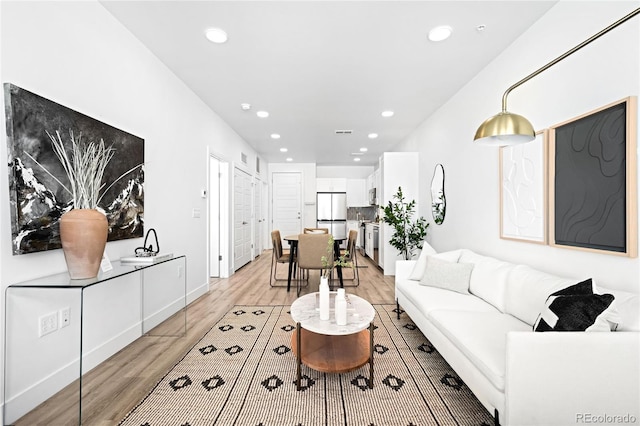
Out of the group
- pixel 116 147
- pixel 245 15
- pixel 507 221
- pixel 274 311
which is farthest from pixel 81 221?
pixel 507 221

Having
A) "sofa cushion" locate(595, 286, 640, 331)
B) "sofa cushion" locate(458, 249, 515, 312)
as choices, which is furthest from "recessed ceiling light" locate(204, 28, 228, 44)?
"sofa cushion" locate(595, 286, 640, 331)

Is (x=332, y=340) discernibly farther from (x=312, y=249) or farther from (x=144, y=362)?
(x=312, y=249)

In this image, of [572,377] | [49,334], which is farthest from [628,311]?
[49,334]

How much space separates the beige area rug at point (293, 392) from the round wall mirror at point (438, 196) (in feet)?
7.09

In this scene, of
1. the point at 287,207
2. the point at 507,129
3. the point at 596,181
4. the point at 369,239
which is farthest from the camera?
the point at 287,207

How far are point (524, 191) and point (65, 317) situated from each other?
3477 millimetres

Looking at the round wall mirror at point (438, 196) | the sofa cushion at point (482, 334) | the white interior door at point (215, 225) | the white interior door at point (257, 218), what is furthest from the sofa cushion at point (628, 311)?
the white interior door at point (257, 218)

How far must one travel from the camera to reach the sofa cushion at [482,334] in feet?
4.84

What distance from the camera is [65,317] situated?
193 cm

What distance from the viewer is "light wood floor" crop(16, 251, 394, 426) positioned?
5.54ft

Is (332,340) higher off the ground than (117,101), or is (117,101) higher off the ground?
(117,101)

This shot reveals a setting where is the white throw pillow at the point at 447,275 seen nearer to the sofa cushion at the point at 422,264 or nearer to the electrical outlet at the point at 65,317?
the sofa cushion at the point at 422,264

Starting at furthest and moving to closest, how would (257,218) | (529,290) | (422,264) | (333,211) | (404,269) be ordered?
(333,211) → (257,218) → (404,269) → (422,264) → (529,290)

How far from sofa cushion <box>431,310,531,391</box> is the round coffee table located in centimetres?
50
